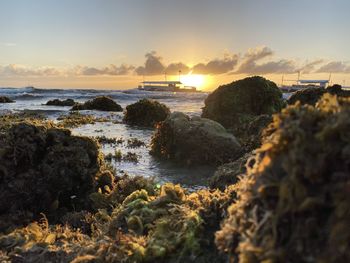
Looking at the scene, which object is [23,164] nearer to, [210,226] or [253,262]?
[210,226]

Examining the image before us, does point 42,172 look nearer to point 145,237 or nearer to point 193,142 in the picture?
point 145,237

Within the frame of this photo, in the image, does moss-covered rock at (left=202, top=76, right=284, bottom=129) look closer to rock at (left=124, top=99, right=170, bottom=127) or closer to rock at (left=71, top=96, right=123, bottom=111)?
rock at (left=124, top=99, right=170, bottom=127)

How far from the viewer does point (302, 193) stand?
195 cm

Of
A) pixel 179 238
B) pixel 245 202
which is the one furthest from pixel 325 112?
pixel 179 238

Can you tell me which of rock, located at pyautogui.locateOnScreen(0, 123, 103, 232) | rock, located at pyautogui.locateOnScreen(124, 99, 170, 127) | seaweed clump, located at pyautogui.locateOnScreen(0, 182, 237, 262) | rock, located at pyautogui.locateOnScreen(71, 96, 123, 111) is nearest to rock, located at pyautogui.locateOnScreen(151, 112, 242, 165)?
rock, located at pyautogui.locateOnScreen(0, 123, 103, 232)

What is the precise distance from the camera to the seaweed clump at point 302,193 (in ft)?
6.16

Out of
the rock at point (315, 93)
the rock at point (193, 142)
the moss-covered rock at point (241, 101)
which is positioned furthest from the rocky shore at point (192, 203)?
the moss-covered rock at point (241, 101)

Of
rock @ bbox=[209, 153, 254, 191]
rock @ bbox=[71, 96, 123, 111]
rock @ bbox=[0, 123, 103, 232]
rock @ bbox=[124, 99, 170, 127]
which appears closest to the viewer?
rock @ bbox=[0, 123, 103, 232]

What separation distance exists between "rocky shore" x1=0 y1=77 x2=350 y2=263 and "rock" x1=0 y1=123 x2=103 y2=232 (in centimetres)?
2

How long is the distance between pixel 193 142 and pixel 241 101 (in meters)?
7.59

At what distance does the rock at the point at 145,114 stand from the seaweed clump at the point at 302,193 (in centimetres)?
1806

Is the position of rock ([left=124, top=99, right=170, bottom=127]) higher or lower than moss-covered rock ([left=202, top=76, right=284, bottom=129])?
lower

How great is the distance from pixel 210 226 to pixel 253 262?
171 cm

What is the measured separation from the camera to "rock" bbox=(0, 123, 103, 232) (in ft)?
20.3
